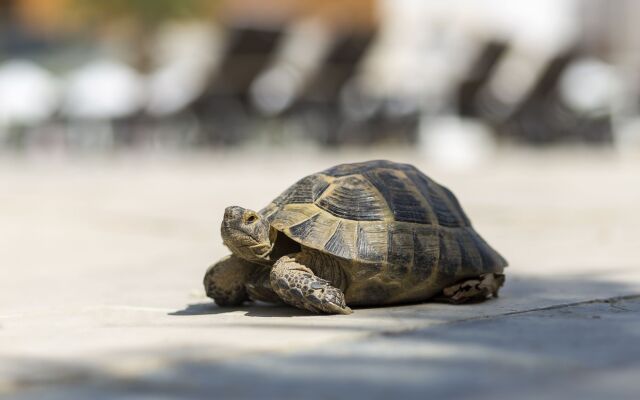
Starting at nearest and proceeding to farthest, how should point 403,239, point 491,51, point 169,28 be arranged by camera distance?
1. point 403,239
2. point 491,51
3. point 169,28

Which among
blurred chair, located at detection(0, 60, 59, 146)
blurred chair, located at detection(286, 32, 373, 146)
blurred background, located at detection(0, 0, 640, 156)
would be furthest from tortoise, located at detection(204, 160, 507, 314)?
blurred chair, located at detection(0, 60, 59, 146)

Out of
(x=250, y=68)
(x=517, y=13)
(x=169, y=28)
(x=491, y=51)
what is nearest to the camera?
(x=250, y=68)

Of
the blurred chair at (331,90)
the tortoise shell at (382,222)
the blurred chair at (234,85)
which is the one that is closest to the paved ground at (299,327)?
the tortoise shell at (382,222)

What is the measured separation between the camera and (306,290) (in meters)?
3.74

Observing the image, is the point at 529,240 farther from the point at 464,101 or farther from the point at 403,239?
the point at 464,101

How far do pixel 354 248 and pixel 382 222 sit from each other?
17 cm

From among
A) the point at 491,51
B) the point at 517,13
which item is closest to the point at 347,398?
the point at 491,51

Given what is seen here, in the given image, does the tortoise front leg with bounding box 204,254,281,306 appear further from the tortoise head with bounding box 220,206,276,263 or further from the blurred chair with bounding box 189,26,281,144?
the blurred chair with bounding box 189,26,281,144

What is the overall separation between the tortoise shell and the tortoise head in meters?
0.06

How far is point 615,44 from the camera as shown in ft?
120

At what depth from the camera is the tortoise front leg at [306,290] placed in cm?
374

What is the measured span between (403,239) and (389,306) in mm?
269

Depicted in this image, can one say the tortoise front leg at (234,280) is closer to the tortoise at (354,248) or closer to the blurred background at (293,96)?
the tortoise at (354,248)

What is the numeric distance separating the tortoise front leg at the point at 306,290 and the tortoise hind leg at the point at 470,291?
448 millimetres
